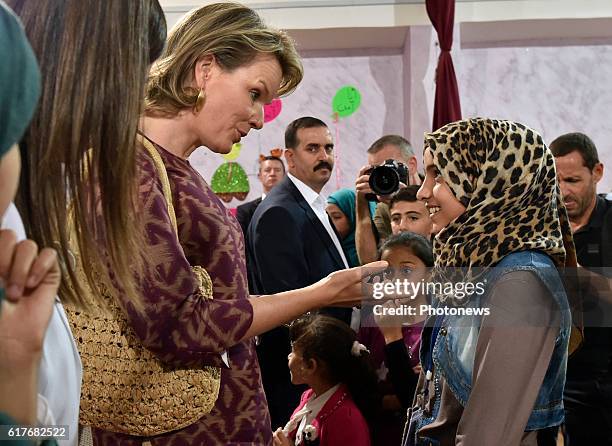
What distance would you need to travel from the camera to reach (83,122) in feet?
2.66

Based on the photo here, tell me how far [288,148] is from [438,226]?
2.23m

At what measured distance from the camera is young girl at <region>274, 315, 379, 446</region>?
2.49m

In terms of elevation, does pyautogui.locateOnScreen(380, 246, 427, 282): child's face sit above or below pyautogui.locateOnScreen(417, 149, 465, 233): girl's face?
above

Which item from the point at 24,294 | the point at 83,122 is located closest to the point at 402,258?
the point at 83,122

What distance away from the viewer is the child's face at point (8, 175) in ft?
1.83

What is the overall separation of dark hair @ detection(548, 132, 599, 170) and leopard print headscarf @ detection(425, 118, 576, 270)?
1.64m

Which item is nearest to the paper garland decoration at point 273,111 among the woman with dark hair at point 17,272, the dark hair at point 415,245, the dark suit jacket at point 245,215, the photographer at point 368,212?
the dark suit jacket at point 245,215

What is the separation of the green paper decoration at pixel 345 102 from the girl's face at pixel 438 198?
13.6ft

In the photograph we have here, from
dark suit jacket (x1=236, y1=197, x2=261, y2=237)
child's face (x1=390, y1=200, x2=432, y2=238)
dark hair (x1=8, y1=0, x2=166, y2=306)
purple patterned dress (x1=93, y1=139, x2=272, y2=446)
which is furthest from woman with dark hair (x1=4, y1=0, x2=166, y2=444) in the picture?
dark suit jacket (x1=236, y1=197, x2=261, y2=237)

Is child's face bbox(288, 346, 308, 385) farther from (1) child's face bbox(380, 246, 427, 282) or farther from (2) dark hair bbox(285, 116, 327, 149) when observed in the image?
(2) dark hair bbox(285, 116, 327, 149)

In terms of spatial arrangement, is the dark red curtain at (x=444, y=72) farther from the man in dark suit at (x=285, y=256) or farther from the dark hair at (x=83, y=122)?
the dark hair at (x=83, y=122)

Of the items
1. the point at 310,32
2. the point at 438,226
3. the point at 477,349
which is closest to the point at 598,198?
the point at 438,226

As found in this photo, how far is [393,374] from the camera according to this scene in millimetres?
2562

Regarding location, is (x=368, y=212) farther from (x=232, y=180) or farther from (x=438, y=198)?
(x=232, y=180)
